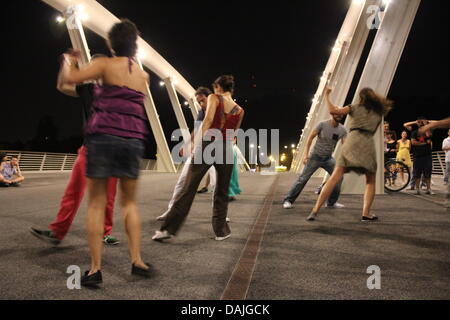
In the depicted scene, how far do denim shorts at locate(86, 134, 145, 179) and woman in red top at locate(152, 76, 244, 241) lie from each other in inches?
43.3

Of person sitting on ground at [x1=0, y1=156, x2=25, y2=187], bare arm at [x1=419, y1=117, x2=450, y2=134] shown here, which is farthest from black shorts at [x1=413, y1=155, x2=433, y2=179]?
person sitting on ground at [x1=0, y1=156, x2=25, y2=187]

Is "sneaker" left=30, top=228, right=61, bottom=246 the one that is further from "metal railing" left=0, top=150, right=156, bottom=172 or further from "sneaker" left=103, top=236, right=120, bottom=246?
"metal railing" left=0, top=150, right=156, bottom=172

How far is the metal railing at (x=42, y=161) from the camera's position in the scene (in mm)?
16084

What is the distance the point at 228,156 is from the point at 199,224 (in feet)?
3.90

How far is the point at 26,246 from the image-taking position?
306 centimetres

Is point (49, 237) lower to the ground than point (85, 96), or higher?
lower

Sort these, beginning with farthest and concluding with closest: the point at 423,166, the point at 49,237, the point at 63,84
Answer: the point at 423,166 → the point at 49,237 → the point at 63,84

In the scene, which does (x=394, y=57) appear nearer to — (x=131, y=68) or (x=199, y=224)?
(x=199, y=224)

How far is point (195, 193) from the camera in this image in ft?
10.9

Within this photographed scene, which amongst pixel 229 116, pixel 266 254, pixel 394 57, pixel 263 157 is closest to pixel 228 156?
pixel 229 116

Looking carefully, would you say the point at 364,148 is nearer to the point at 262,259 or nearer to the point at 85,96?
the point at 262,259

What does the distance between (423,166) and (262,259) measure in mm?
6506

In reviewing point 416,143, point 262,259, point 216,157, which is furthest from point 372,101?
point 416,143

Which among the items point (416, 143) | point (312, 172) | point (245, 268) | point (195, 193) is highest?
point (416, 143)
